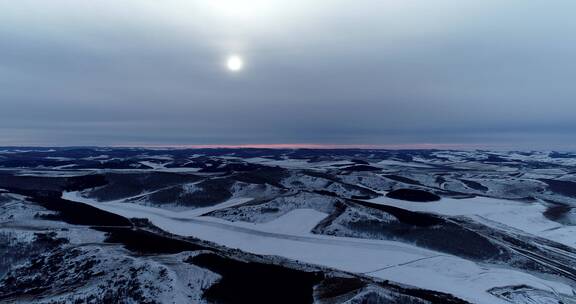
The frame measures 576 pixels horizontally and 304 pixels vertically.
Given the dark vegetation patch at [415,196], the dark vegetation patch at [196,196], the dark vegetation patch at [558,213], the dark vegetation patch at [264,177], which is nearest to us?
the dark vegetation patch at [558,213]

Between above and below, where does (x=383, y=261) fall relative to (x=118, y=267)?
below

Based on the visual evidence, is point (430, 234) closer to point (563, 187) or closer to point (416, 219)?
point (416, 219)

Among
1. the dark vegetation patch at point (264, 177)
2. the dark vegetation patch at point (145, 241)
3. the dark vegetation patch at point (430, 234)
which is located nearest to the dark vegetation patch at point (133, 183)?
the dark vegetation patch at point (264, 177)

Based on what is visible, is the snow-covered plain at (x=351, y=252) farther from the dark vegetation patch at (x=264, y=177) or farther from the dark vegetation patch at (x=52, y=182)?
the dark vegetation patch at (x=52, y=182)

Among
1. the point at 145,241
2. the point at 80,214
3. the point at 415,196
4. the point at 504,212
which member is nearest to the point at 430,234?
the point at 504,212

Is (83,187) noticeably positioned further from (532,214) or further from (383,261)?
(532,214)

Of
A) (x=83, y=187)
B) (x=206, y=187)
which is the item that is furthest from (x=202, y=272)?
(x=83, y=187)
